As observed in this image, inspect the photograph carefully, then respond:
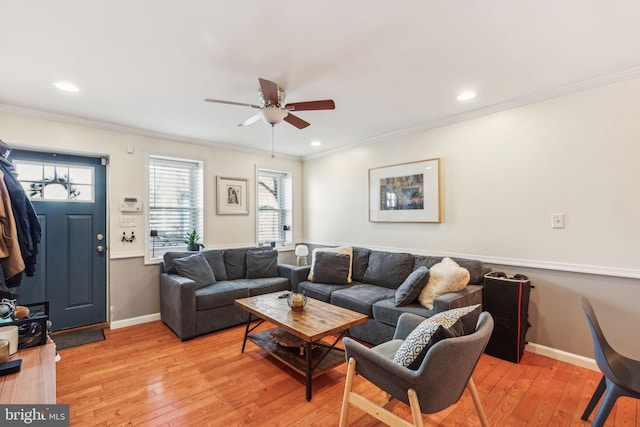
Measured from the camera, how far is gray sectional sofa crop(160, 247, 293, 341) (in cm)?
323

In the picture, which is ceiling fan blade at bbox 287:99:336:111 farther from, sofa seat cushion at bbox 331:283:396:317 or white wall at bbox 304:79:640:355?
sofa seat cushion at bbox 331:283:396:317

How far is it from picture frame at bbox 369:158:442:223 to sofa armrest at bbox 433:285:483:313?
0.95 meters

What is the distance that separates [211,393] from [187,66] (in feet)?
8.16

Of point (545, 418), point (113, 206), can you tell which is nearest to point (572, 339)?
point (545, 418)

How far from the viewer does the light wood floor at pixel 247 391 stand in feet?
6.45

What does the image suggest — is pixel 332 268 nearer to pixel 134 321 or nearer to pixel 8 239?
pixel 134 321

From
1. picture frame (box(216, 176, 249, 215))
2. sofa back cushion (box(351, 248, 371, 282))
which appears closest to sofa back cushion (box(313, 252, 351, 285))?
sofa back cushion (box(351, 248, 371, 282))

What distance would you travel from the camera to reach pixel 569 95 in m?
2.63

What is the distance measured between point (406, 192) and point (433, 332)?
2592 mm

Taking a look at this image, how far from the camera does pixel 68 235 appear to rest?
3441 millimetres

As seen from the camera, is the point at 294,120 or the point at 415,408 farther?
the point at 294,120

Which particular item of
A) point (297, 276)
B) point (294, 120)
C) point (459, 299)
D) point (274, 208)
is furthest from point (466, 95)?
point (274, 208)

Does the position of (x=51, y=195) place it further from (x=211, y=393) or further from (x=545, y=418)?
(x=545, y=418)

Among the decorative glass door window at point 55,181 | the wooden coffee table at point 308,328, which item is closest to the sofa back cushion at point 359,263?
the wooden coffee table at point 308,328
